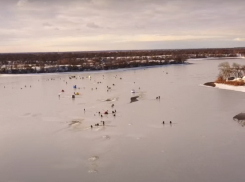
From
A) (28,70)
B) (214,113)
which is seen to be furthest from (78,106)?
(28,70)

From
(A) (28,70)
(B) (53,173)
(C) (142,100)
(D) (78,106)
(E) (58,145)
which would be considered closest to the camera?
(B) (53,173)

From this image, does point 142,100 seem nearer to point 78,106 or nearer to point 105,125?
point 78,106

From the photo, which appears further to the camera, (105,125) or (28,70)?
(28,70)

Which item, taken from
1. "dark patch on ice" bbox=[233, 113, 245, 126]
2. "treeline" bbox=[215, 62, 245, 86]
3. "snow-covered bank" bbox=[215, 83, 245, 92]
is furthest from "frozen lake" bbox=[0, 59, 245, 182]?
"treeline" bbox=[215, 62, 245, 86]

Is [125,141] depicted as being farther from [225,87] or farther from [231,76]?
[231,76]

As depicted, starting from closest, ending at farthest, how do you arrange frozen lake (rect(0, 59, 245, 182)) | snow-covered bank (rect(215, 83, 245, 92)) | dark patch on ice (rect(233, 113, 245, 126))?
frozen lake (rect(0, 59, 245, 182)) → dark patch on ice (rect(233, 113, 245, 126)) → snow-covered bank (rect(215, 83, 245, 92))

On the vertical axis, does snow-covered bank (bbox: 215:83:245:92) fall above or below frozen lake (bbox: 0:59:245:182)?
above

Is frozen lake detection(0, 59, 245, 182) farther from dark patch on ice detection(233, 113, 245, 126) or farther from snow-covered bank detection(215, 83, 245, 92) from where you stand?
snow-covered bank detection(215, 83, 245, 92)

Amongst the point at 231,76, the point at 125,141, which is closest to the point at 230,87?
the point at 231,76
